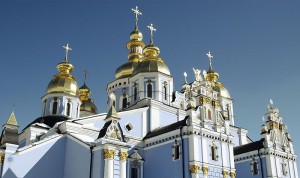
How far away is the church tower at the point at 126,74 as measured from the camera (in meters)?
28.8

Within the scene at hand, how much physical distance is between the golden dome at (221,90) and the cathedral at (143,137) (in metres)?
0.49

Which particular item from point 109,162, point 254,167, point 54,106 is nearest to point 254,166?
point 254,167

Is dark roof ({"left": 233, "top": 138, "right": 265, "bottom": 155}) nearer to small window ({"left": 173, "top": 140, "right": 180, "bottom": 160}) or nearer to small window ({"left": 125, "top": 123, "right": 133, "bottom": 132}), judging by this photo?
small window ({"left": 173, "top": 140, "right": 180, "bottom": 160})

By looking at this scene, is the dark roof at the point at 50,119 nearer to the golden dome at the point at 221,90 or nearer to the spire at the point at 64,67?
the spire at the point at 64,67

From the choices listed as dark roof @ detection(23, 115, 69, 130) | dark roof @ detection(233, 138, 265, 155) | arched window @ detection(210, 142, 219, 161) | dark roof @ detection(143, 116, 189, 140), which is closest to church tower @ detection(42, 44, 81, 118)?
dark roof @ detection(23, 115, 69, 130)

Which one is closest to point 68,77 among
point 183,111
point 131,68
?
point 131,68

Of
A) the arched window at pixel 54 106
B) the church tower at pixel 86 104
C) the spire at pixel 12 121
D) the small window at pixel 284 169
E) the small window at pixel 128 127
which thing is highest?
the church tower at pixel 86 104

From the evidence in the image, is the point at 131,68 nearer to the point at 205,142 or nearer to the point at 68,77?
the point at 68,77

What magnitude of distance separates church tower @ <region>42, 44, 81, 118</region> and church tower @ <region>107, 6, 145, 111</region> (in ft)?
9.67

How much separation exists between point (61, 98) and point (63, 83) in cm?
107

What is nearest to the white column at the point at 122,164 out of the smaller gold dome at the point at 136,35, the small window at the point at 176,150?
the small window at the point at 176,150

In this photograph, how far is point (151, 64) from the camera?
85.8ft

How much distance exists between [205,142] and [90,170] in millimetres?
6923

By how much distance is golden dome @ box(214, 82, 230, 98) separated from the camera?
3209 cm
